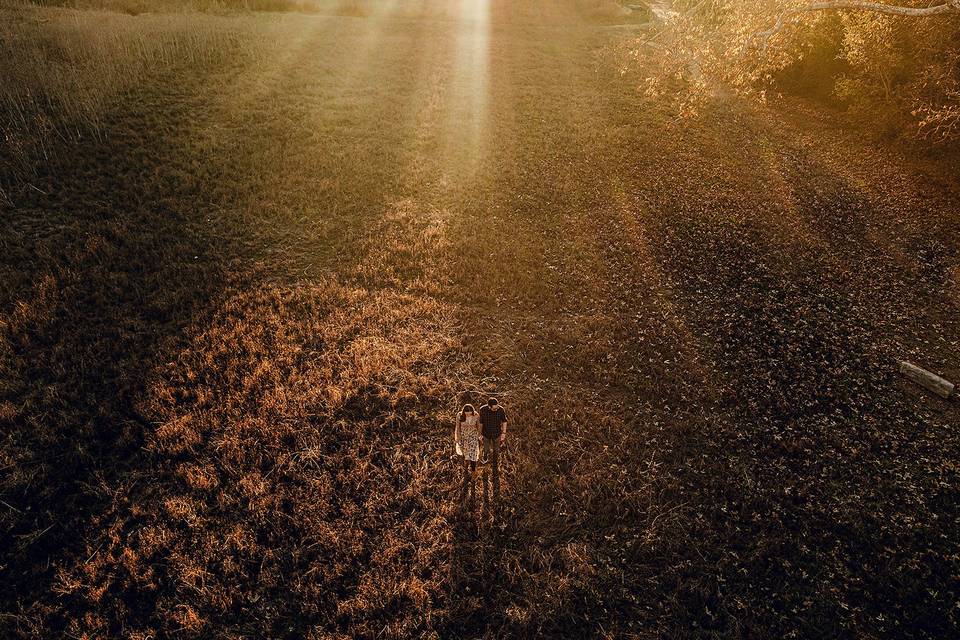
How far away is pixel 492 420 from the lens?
7492 mm

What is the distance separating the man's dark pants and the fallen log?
31.1ft

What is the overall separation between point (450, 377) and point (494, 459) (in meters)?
2.37

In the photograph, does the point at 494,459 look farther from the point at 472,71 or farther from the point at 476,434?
the point at 472,71

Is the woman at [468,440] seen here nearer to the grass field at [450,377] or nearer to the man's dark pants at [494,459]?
the man's dark pants at [494,459]

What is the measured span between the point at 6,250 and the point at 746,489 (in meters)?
18.3

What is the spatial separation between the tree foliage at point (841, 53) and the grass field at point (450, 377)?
8.16 feet

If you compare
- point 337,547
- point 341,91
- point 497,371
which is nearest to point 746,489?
point 497,371

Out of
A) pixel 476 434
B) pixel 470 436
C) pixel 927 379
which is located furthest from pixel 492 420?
pixel 927 379

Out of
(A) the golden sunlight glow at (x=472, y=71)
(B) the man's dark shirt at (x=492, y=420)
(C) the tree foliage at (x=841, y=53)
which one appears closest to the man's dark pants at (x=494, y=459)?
(B) the man's dark shirt at (x=492, y=420)

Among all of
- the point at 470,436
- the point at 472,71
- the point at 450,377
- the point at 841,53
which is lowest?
the point at 450,377

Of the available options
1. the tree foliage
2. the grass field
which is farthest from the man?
the tree foliage

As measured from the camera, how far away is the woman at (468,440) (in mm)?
7473

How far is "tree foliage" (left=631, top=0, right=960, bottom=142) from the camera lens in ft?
43.4

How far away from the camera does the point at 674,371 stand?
9969mm
